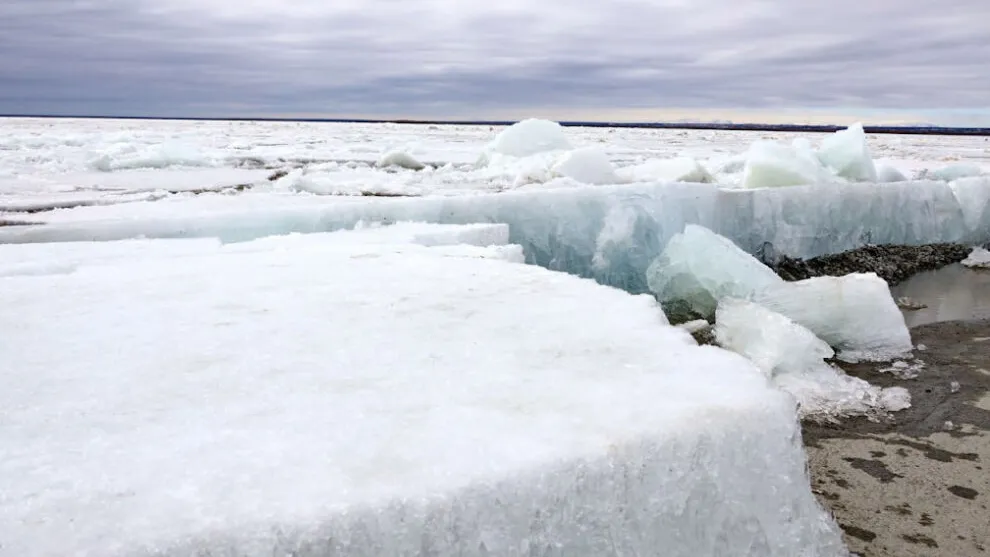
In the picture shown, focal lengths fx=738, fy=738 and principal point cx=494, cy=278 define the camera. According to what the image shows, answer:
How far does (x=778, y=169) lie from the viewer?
6801 millimetres

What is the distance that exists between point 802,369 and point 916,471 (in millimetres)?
847

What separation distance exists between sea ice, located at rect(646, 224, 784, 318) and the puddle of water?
124cm

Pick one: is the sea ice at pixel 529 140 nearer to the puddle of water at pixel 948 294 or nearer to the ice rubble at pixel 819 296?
the puddle of water at pixel 948 294

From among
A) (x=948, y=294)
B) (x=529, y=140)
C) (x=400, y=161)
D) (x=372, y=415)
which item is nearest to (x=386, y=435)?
(x=372, y=415)

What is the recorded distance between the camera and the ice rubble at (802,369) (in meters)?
3.14

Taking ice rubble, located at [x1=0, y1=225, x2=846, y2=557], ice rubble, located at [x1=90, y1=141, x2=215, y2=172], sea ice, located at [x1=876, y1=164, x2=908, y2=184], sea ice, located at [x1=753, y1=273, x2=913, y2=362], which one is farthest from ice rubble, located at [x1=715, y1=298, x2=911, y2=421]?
ice rubble, located at [x1=90, y1=141, x2=215, y2=172]

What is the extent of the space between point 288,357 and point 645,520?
0.92 metres

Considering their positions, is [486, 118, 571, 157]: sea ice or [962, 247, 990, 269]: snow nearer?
[962, 247, 990, 269]: snow

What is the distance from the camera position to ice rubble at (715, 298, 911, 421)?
10.3 ft

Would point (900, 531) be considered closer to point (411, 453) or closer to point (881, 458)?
point (881, 458)

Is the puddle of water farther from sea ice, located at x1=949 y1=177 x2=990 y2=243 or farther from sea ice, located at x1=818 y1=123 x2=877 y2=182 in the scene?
sea ice, located at x1=818 y1=123 x2=877 y2=182

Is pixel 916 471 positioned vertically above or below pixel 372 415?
below

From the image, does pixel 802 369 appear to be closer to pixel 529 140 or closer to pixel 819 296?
pixel 819 296

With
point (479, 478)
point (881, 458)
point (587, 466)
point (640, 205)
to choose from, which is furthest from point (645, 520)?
point (640, 205)
